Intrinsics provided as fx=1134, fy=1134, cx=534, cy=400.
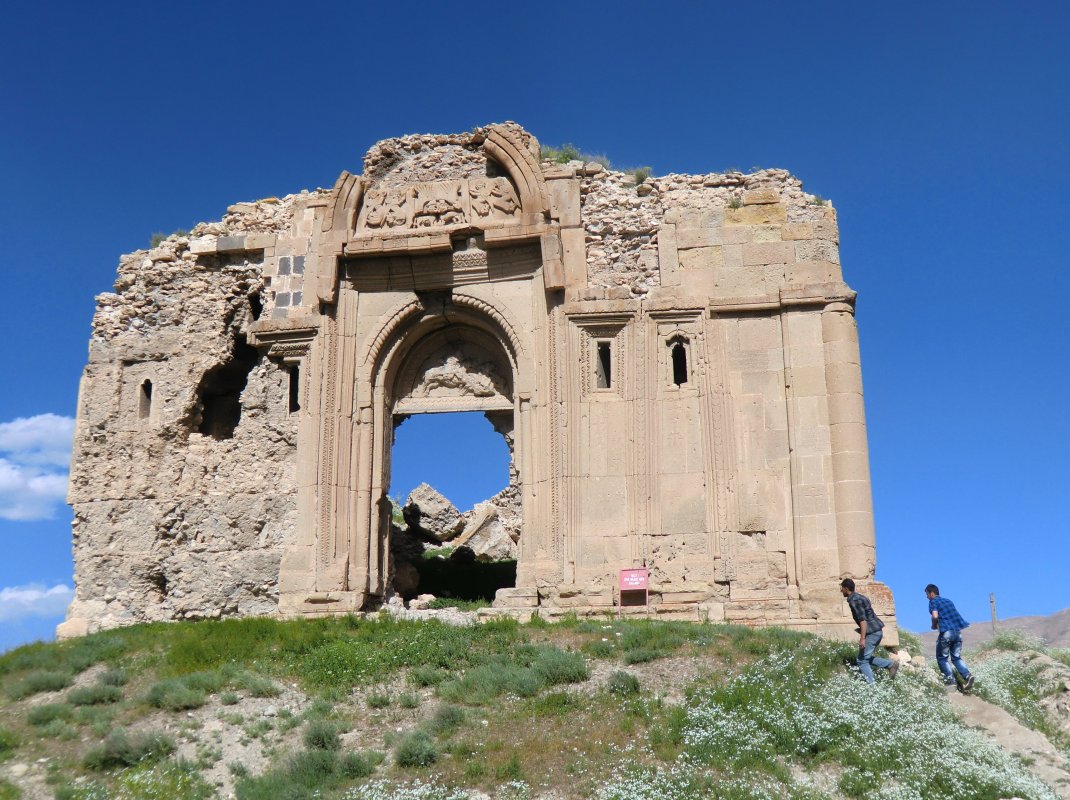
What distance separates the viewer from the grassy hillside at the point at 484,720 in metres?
10.9

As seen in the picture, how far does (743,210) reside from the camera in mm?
18359

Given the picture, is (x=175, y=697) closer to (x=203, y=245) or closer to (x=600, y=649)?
(x=600, y=649)

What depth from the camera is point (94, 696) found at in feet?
43.5

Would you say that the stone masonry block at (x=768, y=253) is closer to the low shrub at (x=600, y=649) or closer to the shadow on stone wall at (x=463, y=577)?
the low shrub at (x=600, y=649)

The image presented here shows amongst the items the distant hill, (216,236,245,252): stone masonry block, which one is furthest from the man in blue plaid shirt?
the distant hill

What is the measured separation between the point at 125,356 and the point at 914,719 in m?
14.2

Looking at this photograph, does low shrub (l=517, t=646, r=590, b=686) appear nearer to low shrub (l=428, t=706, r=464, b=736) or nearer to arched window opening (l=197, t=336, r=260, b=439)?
low shrub (l=428, t=706, r=464, b=736)

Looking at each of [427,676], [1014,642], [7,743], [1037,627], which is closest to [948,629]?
[427,676]

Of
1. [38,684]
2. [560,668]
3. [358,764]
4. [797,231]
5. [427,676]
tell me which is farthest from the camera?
[797,231]

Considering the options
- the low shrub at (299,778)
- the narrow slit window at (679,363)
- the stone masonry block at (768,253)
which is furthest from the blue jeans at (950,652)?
the low shrub at (299,778)

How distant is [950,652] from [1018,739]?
1.87 metres

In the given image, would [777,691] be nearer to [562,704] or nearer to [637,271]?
[562,704]

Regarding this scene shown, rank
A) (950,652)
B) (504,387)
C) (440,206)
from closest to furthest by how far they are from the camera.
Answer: (950,652) < (440,206) < (504,387)

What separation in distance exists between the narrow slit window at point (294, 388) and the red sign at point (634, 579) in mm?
6197
